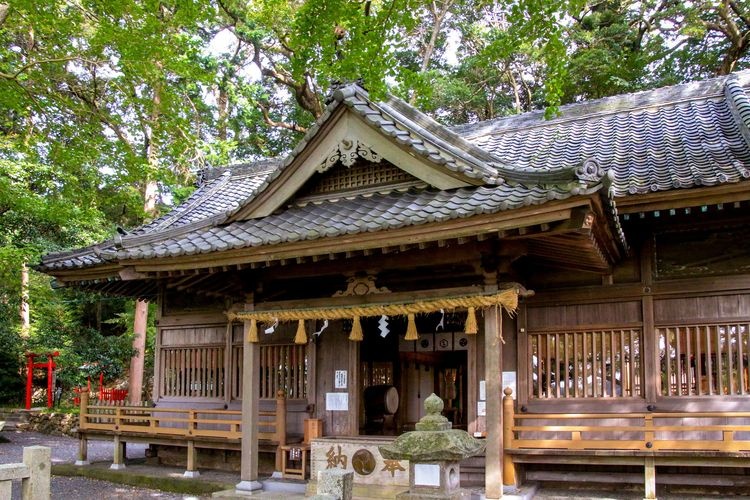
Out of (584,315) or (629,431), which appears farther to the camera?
(584,315)

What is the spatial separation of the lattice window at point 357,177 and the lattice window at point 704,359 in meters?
4.38

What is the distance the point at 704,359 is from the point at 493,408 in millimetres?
3092

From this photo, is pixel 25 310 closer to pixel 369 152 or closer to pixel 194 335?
pixel 194 335

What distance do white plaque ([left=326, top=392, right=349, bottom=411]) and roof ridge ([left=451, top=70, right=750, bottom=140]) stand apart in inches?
257

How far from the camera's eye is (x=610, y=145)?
1123 centimetres

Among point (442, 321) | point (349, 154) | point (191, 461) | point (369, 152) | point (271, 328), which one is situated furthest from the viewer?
point (191, 461)

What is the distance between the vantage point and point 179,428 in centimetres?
1194

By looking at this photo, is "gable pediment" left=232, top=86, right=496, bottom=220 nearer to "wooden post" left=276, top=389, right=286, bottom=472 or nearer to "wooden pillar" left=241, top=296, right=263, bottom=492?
"wooden pillar" left=241, top=296, right=263, bottom=492

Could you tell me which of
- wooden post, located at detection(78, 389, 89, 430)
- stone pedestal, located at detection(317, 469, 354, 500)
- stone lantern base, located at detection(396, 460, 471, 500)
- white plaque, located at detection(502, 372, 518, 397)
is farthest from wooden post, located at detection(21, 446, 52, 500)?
white plaque, located at detection(502, 372, 518, 397)

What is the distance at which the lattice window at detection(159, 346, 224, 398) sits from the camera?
40.6 ft

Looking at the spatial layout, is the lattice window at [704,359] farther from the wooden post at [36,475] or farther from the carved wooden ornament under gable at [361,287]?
the wooden post at [36,475]

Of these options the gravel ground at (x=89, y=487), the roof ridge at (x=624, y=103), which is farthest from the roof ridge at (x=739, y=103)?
the gravel ground at (x=89, y=487)

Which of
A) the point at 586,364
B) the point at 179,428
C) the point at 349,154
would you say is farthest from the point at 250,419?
the point at 586,364

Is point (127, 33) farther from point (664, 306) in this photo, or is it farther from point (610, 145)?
point (664, 306)
